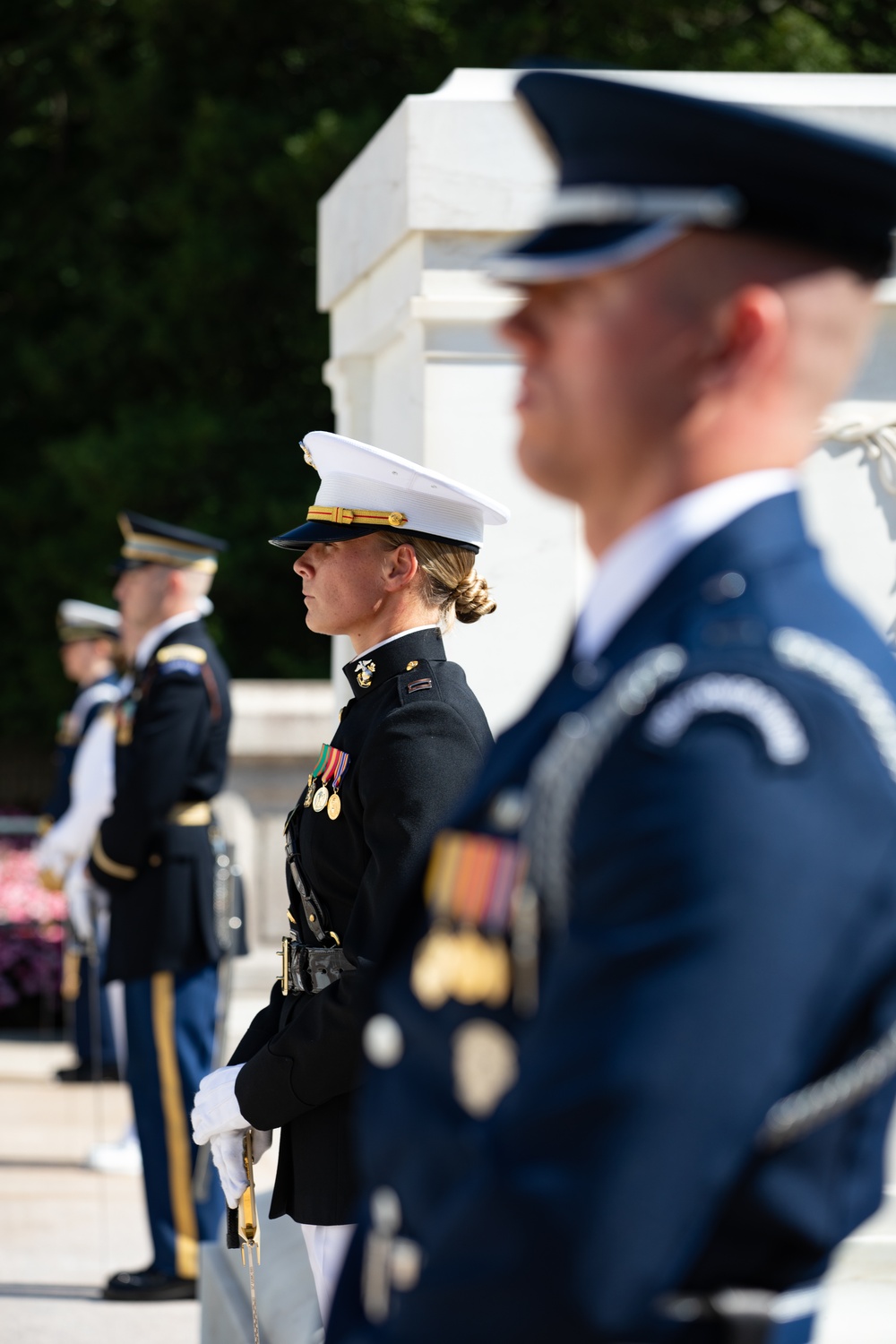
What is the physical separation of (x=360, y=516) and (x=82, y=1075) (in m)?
5.76

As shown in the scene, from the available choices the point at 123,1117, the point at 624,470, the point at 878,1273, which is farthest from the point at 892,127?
the point at 123,1117

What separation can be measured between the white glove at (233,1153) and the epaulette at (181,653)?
2.45 meters

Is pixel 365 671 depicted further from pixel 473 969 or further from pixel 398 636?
pixel 473 969

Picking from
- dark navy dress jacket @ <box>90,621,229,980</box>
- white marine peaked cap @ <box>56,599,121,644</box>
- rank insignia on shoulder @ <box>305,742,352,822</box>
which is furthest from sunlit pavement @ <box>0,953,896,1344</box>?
white marine peaked cap @ <box>56,599,121,644</box>

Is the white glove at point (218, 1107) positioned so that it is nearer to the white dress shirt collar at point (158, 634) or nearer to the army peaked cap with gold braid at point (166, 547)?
the white dress shirt collar at point (158, 634)

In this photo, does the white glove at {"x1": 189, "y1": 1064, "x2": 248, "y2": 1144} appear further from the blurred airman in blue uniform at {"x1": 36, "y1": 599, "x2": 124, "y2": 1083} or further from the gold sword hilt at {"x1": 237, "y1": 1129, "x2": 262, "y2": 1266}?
the blurred airman in blue uniform at {"x1": 36, "y1": 599, "x2": 124, "y2": 1083}

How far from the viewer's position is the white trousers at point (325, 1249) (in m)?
2.43

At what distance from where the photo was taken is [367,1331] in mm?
1188

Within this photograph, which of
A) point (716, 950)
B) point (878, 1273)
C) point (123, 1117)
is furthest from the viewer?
point (123, 1117)

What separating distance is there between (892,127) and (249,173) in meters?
11.1

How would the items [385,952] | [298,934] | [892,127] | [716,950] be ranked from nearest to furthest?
[716,950], [385,952], [298,934], [892,127]

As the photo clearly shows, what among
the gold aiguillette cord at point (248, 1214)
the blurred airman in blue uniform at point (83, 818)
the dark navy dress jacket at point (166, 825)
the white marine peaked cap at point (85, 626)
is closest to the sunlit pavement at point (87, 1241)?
the blurred airman in blue uniform at point (83, 818)

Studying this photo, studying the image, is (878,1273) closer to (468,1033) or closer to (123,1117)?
(468,1033)

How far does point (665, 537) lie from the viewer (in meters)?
1.11
